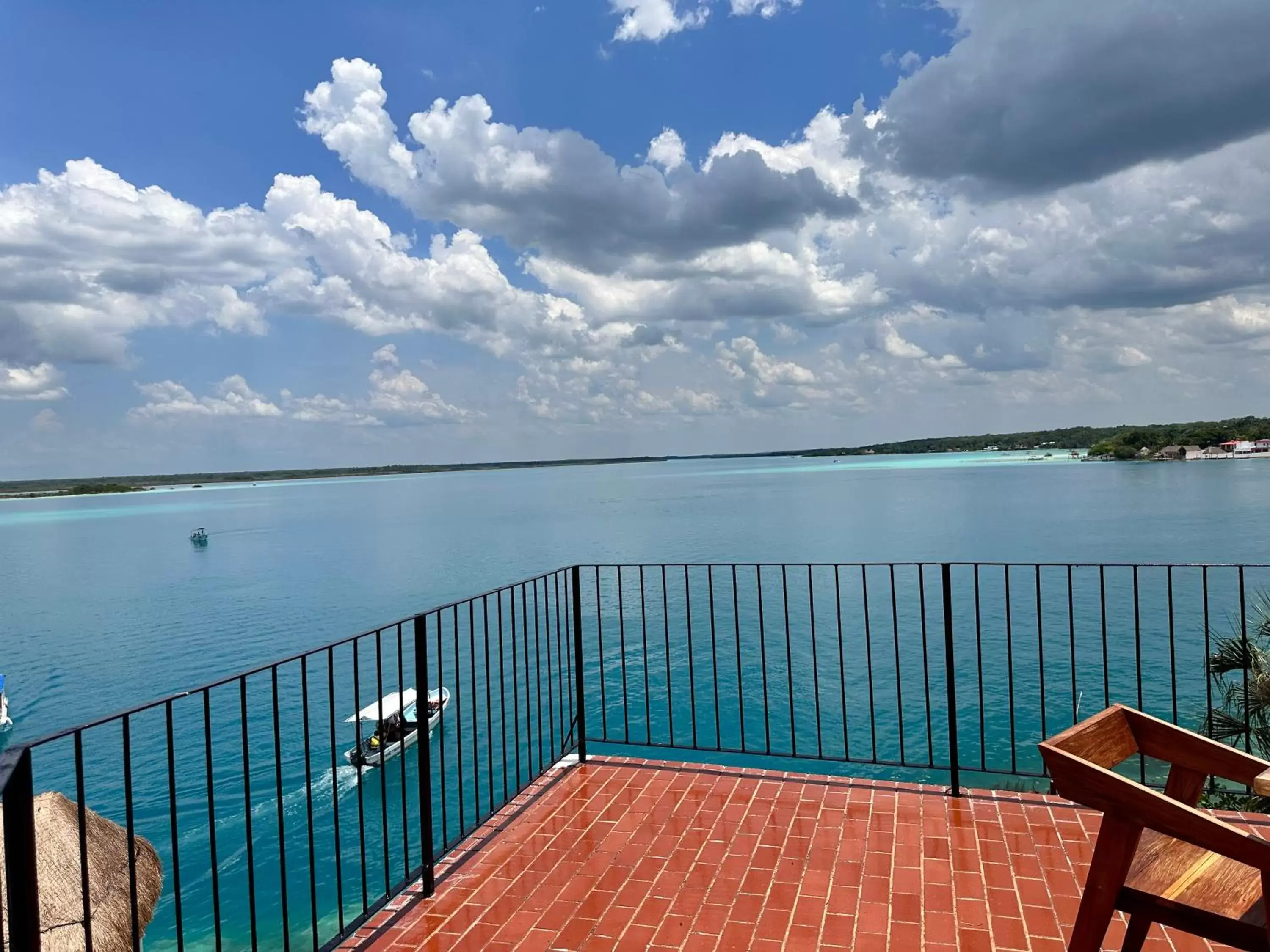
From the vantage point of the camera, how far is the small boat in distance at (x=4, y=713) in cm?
2111

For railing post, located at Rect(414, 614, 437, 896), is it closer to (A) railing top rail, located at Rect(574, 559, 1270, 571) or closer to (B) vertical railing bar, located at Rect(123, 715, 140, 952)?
(A) railing top rail, located at Rect(574, 559, 1270, 571)

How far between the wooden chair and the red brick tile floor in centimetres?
86

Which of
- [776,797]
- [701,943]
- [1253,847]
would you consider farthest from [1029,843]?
[1253,847]

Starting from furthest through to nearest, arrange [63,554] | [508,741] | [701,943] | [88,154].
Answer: [63,554] → [88,154] → [508,741] → [701,943]

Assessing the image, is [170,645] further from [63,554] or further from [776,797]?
[63,554]

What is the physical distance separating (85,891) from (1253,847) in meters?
2.67

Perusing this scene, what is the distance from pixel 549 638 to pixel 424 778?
6.49 feet

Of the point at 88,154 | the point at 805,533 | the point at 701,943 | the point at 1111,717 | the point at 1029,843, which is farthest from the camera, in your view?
the point at 805,533

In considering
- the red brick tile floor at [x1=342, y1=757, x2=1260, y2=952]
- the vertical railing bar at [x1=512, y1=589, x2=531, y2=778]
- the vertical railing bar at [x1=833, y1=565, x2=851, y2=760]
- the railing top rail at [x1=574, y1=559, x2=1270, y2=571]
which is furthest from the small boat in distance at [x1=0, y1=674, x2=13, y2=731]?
the red brick tile floor at [x1=342, y1=757, x2=1260, y2=952]

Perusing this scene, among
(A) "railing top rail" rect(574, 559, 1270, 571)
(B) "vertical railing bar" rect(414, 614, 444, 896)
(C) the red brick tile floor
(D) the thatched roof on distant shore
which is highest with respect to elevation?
(A) "railing top rail" rect(574, 559, 1270, 571)

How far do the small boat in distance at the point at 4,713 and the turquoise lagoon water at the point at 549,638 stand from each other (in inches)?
13.8

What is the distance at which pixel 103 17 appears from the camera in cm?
1217

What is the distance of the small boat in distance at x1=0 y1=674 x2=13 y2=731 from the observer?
21109 mm

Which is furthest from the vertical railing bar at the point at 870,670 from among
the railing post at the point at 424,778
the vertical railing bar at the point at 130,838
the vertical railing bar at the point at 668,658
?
the vertical railing bar at the point at 130,838
